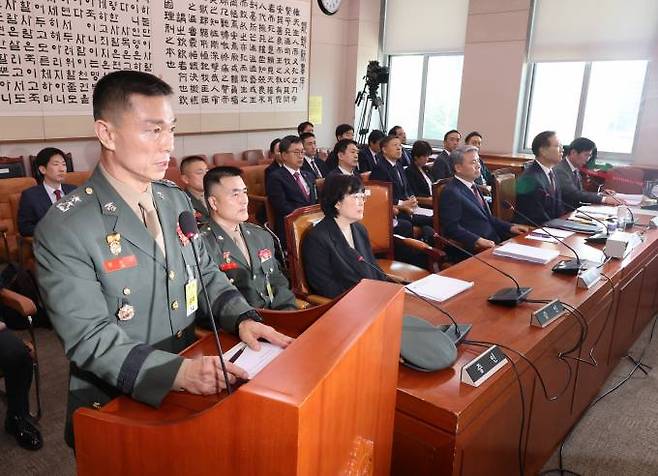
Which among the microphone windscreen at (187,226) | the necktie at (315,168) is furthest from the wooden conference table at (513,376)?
the necktie at (315,168)

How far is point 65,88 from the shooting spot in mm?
4418

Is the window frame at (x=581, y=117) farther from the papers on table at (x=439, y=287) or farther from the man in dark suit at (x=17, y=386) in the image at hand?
the man in dark suit at (x=17, y=386)

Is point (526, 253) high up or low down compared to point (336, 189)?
down

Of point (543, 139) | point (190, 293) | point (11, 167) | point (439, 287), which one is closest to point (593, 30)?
point (543, 139)

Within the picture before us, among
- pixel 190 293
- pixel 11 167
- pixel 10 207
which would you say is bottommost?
pixel 10 207

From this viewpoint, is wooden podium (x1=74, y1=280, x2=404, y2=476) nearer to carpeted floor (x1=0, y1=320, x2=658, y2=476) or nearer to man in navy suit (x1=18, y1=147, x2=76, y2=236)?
carpeted floor (x1=0, y1=320, x2=658, y2=476)

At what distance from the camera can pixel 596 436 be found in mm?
2250

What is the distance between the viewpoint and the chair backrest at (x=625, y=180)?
5.38 meters

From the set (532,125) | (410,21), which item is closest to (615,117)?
(532,125)

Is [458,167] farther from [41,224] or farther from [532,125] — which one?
[532,125]

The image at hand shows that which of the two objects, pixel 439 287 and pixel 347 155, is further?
pixel 347 155

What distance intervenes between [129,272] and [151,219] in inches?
5.5

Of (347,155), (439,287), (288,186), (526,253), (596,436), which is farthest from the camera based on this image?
(347,155)

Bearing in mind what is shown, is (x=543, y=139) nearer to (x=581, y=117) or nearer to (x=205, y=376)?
(x=581, y=117)
